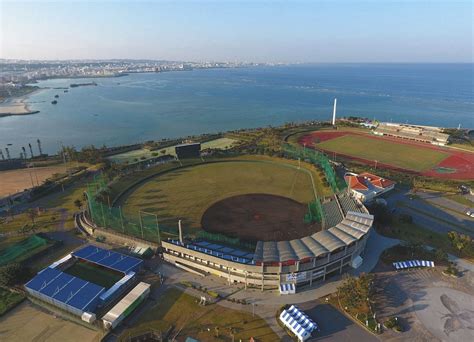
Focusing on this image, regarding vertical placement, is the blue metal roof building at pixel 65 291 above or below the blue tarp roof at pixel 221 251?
below

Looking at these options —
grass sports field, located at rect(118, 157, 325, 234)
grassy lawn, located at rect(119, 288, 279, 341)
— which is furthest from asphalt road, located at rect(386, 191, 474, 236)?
grassy lawn, located at rect(119, 288, 279, 341)

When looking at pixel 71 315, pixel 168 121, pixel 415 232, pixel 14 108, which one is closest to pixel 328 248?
pixel 415 232

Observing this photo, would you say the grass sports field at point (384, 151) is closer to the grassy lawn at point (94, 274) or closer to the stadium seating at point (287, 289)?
the stadium seating at point (287, 289)

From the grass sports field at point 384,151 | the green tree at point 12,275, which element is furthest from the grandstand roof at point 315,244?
the grass sports field at point 384,151

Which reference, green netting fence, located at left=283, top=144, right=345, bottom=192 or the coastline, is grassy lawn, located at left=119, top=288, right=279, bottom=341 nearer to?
green netting fence, located at left=283, top=144, right=345, bottom=192

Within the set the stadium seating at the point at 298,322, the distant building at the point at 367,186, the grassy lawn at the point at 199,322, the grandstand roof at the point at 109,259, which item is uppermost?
the distant building at the point at 367,186

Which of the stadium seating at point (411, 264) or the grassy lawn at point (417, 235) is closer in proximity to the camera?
the stadium seating at point (411, 264)

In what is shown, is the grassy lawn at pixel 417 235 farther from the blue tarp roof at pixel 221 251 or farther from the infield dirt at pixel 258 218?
the blue tarp roof at pixel 221 251

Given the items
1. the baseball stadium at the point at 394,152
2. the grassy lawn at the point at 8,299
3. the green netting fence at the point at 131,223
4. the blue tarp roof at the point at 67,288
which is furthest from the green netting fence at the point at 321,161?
the grassy lawn at the point at 8,299

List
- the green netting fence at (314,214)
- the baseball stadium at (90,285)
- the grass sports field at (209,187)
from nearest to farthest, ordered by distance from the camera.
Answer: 1. the baseball stadium at (90,285)
2. the green netting fence at (314,214)
3. the grass sports field at (209,187)

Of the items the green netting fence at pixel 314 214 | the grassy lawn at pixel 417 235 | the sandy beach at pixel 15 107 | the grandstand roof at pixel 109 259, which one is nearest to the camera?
the grandstand roof at pixel 109 259
